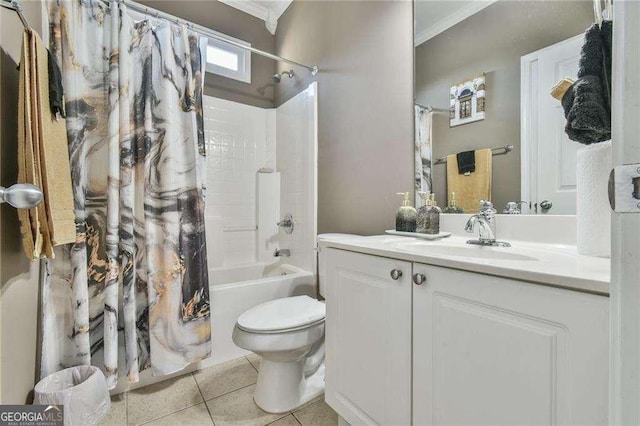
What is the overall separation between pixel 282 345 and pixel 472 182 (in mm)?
1136

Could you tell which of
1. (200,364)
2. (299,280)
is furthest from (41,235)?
(299,280)

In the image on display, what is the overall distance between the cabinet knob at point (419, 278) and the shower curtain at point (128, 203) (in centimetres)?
122

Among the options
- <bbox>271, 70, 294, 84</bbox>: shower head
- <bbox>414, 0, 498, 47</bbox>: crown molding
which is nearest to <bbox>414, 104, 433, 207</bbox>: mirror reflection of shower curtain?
<bbox>414, 0, 498, 47</bbox>: crown molding

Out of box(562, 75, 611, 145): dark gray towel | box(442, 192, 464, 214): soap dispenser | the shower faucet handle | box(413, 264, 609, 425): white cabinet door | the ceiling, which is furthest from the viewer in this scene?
the ceiling

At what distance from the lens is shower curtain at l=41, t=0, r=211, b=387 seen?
1.30m

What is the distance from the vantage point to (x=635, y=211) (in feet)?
1.14

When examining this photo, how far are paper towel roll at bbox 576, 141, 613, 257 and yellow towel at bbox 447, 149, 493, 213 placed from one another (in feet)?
1.33

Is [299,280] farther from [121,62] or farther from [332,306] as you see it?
[121,62]

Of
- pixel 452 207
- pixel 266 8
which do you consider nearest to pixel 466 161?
pixel 452 207

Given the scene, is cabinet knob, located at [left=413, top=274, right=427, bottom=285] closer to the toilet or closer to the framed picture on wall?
the toilet

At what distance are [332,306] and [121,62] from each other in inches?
61.8

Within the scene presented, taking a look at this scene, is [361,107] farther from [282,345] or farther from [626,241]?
[626,241]

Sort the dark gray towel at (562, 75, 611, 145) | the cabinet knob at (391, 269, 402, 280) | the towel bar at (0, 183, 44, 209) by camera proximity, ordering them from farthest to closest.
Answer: the cabinet knob at (391, 269, 402, 280), the dark gray towel at (562, 75, 611, 145), the towel bar at (0, 183, 44, 209)

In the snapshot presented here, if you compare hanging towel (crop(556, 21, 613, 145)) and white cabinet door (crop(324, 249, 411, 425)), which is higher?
hanging towel (crop(556, 21, 613, 145))
